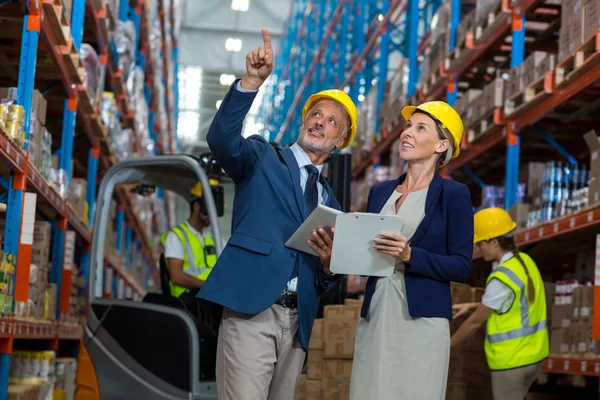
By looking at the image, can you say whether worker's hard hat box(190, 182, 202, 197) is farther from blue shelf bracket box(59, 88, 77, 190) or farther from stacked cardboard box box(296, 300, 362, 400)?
stacked cardboard box box(296, 300, 362, 400)

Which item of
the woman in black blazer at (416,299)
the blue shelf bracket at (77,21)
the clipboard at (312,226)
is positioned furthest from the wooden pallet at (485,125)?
the clipboard at (312,226)

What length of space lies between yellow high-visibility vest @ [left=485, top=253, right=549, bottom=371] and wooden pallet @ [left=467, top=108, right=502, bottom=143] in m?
3.04

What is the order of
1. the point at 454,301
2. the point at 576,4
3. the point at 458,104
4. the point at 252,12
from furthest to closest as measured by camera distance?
the point at 252,12 < the point at 458,104 < the point at 576,4 < the point at 454,301

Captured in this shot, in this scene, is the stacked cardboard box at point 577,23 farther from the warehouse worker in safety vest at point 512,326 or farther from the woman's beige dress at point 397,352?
the woman's beige dress at point 397,352

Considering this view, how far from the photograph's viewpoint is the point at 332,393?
5.13 metres

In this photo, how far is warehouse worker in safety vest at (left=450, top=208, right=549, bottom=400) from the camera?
15.9 feet

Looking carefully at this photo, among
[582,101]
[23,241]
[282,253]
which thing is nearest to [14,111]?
[23,241]

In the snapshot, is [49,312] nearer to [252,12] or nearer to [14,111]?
[14,111]

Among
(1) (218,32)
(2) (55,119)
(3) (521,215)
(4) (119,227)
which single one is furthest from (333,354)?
(1) (218,32)

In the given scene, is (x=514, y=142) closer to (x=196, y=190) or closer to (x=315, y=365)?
(x=196, y=190)

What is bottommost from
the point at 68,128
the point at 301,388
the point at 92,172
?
the point at 301,388

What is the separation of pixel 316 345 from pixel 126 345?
1228 millimetres

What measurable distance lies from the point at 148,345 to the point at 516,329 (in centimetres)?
224

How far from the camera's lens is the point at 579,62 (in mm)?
6070
